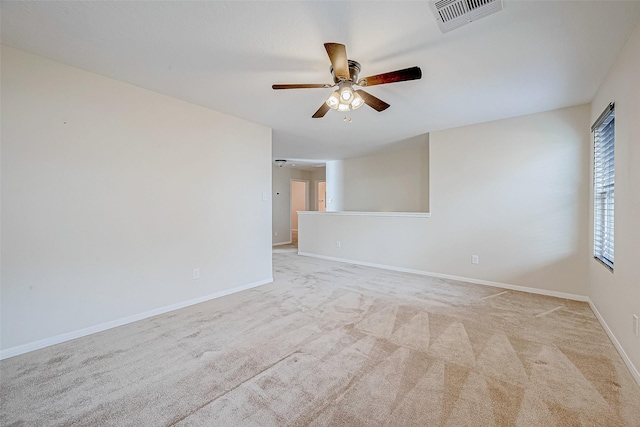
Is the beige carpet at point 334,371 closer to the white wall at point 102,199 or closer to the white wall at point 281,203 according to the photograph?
the white wall at point 102,199

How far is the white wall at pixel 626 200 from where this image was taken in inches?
70.6

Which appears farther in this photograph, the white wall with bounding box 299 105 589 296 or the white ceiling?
the white wall with bounding box 299 105 589 296

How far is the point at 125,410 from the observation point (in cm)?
150

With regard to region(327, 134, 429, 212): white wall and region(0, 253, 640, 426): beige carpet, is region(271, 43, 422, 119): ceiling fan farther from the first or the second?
region(327, 134, 429, 212): white wall

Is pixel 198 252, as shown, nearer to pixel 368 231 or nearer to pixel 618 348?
pixel 368 231

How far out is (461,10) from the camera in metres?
1.59

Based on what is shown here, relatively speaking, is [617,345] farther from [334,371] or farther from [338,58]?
[338,58]

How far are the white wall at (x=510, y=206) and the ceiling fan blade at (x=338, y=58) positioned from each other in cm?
288

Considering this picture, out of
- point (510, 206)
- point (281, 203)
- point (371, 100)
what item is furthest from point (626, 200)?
point (281, 203)

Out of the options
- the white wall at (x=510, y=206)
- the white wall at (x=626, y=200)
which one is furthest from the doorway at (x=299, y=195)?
the white wall at (x=626, y=200)

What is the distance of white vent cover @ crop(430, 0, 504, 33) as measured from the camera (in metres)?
1.54

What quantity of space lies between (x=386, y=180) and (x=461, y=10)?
15.4 ft

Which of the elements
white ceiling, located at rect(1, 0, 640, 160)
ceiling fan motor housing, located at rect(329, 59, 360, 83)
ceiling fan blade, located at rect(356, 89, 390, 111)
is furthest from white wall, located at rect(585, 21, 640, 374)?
ceiling fan motor housing, located at rect(329, 59, 360, 83)

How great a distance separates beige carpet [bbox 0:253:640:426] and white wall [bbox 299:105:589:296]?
2.52 feet
